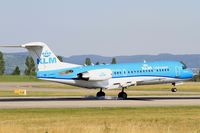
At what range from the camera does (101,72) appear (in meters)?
58.9

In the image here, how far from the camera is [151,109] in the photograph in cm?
4247

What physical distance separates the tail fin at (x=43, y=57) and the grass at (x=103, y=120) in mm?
16241

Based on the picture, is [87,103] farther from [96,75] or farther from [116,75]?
[116,75]

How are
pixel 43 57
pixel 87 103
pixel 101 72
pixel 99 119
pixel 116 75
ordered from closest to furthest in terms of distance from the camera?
pixel 99 119 < pixel 87 103 < pixel 43 57 < pixel 101 72 < pixel 116 75

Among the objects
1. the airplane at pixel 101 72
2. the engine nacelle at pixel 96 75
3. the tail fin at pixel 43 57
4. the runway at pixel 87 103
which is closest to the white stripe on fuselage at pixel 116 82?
the airplane at pixel 101 72

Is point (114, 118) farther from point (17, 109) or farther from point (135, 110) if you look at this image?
point (17, 109)

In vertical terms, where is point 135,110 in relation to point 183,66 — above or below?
below

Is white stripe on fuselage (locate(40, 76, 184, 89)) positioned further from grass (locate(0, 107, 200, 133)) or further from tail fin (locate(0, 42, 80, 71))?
grass (locate(0, 107, 200, 133))

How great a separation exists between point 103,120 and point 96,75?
2575 centimetres

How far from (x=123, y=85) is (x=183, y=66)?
736cm

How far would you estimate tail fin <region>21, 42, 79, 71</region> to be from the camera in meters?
57.8

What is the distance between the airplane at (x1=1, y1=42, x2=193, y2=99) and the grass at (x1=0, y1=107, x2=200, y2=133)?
51.9 feet

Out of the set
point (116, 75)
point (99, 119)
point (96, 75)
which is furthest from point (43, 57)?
point (99, 119)

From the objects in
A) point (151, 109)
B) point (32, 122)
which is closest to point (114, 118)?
point (32, 122)
